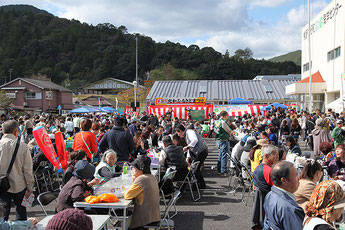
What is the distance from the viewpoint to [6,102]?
43375mm

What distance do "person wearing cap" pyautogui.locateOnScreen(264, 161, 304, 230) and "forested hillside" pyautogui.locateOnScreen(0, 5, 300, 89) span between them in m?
64.9

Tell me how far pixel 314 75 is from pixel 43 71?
221ft

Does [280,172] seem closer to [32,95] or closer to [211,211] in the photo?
[211,211]

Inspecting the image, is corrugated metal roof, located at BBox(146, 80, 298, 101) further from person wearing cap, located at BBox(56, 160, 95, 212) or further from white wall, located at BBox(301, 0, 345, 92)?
person wearing cap, located at BBox(56, 160, 95, 212)

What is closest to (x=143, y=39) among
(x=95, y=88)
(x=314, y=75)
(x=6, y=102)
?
(x=95, y=88)

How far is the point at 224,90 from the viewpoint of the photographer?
39250 millimetres

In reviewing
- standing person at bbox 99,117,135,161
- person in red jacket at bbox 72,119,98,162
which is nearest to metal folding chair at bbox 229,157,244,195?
standing person at bbox 99,117,135,161

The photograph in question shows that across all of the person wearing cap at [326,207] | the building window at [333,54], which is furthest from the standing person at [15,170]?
the building window at [333,54]

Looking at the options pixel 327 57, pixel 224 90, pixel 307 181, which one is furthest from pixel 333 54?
pixel 307 181

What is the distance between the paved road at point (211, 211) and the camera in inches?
214

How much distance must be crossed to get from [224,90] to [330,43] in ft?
56.8

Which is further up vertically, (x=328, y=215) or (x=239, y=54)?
(x=239, y=54)

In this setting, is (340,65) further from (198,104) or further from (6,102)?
(6,102)

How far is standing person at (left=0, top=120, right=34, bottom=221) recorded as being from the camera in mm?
4250
